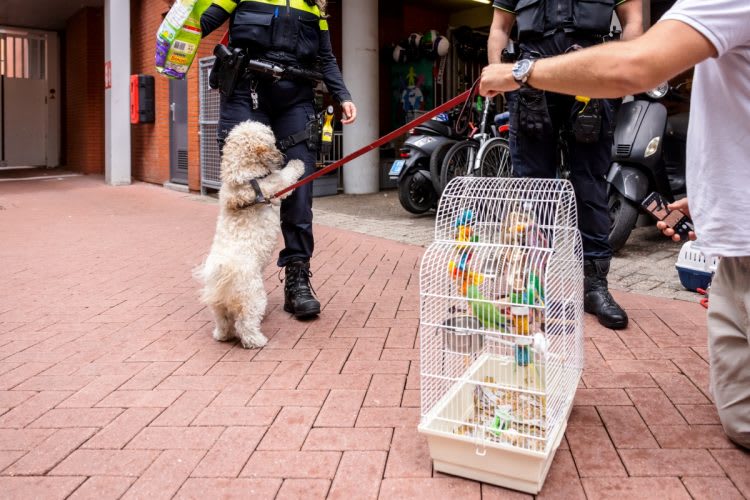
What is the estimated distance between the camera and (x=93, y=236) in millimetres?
7086

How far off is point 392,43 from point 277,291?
10283 mm

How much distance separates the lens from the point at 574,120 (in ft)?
11.8

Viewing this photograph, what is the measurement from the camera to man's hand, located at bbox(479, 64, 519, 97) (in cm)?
207

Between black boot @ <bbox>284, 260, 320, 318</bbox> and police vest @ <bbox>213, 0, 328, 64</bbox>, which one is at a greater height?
police vest @ <bbox>213, 0, 328, 64</bbox>

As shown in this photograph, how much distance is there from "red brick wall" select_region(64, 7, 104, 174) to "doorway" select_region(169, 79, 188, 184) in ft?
15.6

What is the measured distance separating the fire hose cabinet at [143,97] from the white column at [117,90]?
0.22 meters

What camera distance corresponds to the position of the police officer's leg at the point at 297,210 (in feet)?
12.8

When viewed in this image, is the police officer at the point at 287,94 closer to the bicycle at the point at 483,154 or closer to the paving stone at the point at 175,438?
the paving stone at the point at 175,438

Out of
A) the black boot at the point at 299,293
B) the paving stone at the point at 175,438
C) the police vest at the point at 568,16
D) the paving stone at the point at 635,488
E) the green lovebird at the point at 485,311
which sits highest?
the police vest at the point at 568,16

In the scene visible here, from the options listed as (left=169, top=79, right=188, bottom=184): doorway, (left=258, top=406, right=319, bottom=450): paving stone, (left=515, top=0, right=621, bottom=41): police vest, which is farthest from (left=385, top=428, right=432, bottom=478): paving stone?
(left=169, top=79, right=188, bottom=184): doorway

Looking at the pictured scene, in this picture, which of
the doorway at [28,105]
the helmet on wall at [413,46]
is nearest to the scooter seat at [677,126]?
the helmet on wall at [413,46]

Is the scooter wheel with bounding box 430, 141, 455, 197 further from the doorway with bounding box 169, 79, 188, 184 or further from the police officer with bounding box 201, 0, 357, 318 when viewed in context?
the doorway with bounding box 169, 79, 188, 184

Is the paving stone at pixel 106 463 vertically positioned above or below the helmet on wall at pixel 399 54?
below

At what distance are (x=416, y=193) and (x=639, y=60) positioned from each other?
6265mm
